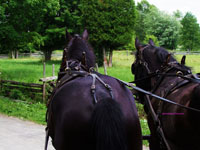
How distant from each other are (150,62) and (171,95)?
1140 mm

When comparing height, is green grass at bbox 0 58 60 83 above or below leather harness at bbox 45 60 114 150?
below

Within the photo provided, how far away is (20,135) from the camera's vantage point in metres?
7.48

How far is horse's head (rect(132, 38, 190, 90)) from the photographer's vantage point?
4.39 m

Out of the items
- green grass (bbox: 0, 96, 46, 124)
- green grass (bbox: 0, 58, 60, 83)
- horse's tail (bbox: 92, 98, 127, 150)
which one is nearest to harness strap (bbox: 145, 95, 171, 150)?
horse's tail (bbox: 92, 98, 127, 150)

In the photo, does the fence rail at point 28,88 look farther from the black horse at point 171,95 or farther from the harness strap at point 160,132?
the harness strap at point 160,132

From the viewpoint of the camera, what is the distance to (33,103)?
39.2 ft

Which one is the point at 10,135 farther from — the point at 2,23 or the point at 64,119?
the point at 2,23

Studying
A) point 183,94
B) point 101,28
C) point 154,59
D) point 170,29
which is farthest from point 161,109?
point 170,29

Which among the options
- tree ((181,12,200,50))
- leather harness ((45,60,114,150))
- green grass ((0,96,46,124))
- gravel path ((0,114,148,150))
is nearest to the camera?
leather harness ((45,60,114,150))

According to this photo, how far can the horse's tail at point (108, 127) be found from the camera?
Result: 7.73 ft

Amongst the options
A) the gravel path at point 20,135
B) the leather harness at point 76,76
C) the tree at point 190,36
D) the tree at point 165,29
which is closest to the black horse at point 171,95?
the leather harness at point 76,76

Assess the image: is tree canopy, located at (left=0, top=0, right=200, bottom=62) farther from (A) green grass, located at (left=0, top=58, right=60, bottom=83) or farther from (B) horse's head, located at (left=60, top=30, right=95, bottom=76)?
(B) horse's head, located at (left=60, top=30, right=95, bottom=76)

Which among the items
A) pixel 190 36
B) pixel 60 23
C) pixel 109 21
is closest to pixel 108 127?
pixel 109 21

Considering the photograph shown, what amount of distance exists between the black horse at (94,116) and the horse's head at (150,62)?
150 centimetres
